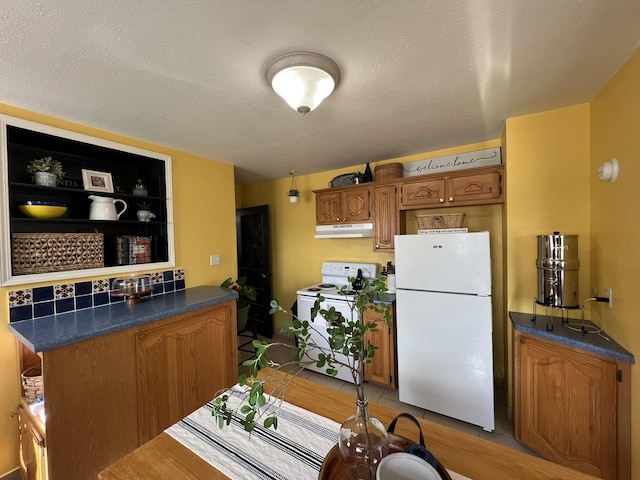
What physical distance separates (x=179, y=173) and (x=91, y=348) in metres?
1.62

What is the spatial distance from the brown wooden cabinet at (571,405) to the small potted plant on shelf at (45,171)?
3.27 meters

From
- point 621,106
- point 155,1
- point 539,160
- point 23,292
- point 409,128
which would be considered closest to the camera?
point 155,1

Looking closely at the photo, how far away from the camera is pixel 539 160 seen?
1881 millimetres

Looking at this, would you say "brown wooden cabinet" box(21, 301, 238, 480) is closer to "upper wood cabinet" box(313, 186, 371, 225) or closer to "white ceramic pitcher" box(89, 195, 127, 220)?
"white ceramic pitcher" box(89, 195, 127, 220)

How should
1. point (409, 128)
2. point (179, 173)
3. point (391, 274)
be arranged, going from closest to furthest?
point (409, 128), point (179, 173), point (391, 274)

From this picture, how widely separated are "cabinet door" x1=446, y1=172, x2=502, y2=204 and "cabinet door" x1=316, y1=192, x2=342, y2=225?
115 cm

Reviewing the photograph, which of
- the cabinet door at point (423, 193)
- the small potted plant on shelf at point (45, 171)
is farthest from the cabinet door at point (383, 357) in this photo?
the small potted plant on shelf at point (45, 171)

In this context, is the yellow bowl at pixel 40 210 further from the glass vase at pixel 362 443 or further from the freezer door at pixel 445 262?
the freezer door at pixel 445 262

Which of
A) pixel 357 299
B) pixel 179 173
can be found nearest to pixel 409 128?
pixel 357 299

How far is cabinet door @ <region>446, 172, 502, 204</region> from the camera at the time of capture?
87.4 inches

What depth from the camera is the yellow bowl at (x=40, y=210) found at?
169 cm

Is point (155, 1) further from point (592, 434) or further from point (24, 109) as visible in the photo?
point (592, 434)

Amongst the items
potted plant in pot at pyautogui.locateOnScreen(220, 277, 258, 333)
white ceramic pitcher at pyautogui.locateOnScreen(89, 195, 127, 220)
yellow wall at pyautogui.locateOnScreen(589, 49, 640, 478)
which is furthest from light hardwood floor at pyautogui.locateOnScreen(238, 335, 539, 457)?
white ceramic pitcher at pyautogui.locateOnScreen(89, 195, 127, 220)

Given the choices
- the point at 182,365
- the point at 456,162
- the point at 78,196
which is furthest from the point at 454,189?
the point at 78,196
